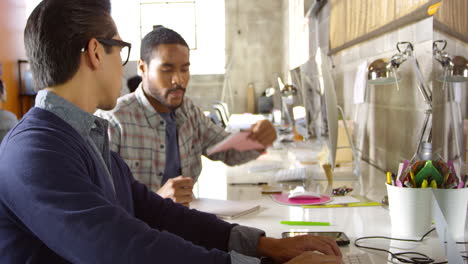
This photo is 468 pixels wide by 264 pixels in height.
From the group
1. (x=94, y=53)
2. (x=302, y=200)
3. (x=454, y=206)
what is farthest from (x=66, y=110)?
(x=302, y=200)

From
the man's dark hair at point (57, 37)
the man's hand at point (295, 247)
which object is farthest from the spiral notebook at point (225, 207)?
the man's dark hair at point (57, 37)

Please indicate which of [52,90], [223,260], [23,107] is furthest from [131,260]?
[23,107]

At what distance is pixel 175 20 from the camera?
9688 mm

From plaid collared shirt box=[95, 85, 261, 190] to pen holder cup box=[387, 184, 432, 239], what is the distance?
103 centimetres

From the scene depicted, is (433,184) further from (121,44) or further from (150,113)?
(150,113)

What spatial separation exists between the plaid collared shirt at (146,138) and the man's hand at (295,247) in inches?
38.2

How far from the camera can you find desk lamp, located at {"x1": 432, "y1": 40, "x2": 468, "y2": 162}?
4.71 ft

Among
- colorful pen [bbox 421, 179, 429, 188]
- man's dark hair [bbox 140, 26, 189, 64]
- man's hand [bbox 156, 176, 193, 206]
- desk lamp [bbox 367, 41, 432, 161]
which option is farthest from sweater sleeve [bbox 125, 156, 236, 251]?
man's dark hair [bbox 140, 26, 189, 64]

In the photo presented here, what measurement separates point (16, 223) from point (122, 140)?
3.83ft

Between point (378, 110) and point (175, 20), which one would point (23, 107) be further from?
point (378, 110)

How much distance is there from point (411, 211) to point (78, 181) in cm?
89

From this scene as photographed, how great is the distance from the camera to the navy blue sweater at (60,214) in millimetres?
760

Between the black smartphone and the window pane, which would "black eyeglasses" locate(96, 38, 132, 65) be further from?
the window pane

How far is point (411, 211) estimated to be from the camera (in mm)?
1284
